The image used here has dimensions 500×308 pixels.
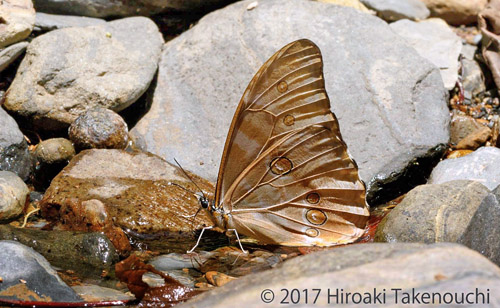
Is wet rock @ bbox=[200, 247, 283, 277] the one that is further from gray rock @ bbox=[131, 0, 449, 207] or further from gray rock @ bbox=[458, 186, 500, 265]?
gray rock @ bbox=[458, 186, 500, 265]

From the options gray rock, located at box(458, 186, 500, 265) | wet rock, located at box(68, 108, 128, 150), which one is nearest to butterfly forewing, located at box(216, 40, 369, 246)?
gray rock, located at box(458, 186, 500, 265)

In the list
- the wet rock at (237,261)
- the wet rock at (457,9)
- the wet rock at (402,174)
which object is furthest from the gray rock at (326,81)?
the wet rock at (457,9)

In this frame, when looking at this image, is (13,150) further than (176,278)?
Yes

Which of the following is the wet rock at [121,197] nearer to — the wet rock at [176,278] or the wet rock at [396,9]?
the wet rock at [176,278]

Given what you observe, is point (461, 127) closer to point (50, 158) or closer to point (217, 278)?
point (217, 278)

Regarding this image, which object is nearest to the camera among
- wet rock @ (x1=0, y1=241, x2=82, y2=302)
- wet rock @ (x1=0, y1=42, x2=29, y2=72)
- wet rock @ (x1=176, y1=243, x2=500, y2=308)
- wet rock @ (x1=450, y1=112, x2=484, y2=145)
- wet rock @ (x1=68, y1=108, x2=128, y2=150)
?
wet rock @ (x1=176, y1=243, x2=500, y2=308)

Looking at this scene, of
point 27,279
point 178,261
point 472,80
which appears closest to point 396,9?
point 472,80
